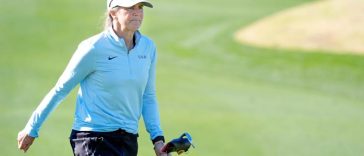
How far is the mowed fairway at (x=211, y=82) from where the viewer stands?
12.8m

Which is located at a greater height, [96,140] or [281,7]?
[96,140]

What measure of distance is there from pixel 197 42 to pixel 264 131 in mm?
13230

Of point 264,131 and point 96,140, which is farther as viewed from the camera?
point 264,131

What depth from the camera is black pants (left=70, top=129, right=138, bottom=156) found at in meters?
6.16

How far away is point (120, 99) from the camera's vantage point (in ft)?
20.1

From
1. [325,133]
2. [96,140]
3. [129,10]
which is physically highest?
[129,10]

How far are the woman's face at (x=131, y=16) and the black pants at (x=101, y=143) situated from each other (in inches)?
27.6

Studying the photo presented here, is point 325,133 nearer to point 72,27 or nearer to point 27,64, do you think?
point 27,64

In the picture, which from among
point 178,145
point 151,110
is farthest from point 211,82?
point 178,145

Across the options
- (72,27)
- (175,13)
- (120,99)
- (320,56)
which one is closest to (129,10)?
(120,99)

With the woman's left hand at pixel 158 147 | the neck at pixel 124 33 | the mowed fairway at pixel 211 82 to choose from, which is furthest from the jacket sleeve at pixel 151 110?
the mowed fairway at pixel 211 82

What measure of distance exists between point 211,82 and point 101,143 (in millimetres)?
13702

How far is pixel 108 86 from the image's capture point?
6.07 m

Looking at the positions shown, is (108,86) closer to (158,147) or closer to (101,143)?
(101,143)
